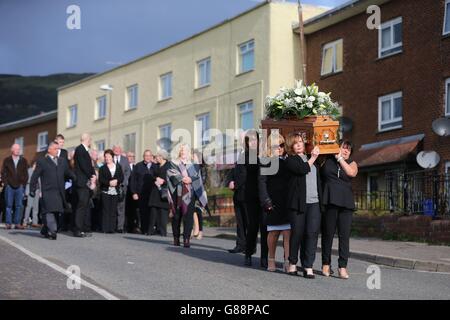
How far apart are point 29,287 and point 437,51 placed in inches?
828

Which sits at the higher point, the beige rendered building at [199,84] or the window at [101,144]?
the beige rendered building at [199,84]

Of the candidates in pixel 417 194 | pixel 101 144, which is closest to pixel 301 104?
pixel 417 194

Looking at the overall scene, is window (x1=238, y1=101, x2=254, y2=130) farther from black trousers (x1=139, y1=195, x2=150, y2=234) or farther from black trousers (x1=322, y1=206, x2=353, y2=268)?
black trousers (x1=322, y1=206, x2=353, y2=268)

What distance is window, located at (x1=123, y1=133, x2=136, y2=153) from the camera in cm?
4697

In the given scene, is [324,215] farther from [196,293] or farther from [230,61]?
[230,61]

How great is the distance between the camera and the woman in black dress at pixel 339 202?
40.8 feet

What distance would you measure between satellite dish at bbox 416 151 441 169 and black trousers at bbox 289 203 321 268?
13675mm

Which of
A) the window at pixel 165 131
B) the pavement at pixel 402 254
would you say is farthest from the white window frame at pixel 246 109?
the pavement at pixel 402 254

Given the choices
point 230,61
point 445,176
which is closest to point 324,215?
point 445,176

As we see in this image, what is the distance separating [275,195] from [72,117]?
1687 inches

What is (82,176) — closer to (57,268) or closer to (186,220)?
(186,220)

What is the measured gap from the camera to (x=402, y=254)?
16.3 m

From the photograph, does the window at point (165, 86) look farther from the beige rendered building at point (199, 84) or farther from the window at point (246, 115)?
the window at point (246, 115)

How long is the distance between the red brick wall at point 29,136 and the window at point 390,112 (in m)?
31.7
